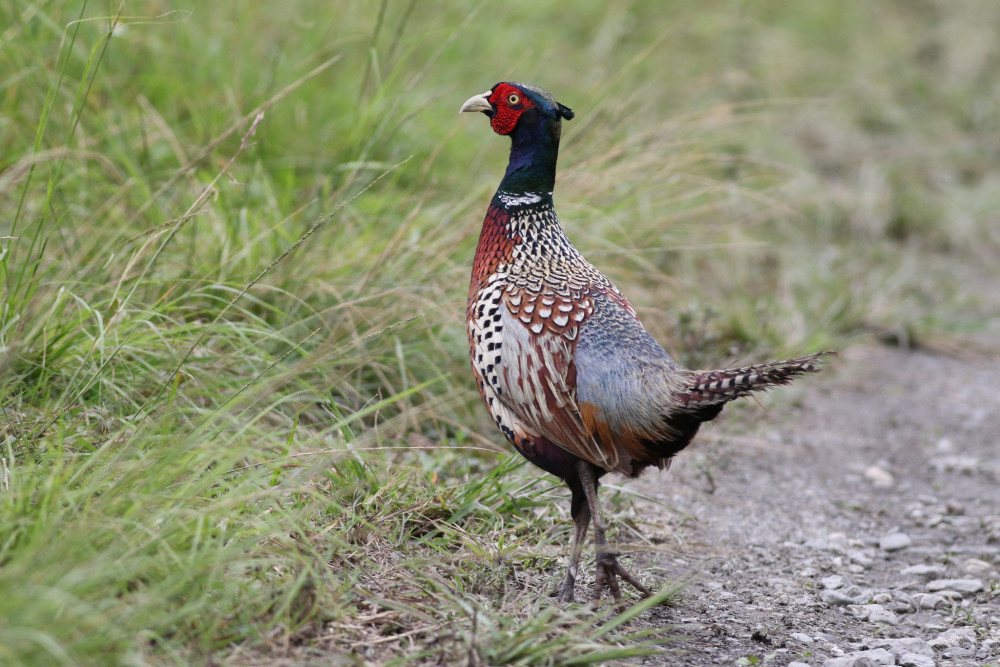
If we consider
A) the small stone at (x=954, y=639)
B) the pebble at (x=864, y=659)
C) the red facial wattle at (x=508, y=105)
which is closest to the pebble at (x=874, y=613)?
the small stone at (x=954, y=639)

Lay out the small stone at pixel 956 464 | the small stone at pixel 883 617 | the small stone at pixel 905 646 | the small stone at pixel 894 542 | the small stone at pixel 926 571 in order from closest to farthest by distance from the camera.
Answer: the small stone at pixel 905 646, the small stone at pixel 883 617, the small stone at pixel 926 571, the small stone at pixel 894 542, the small stone at pixel 956 464

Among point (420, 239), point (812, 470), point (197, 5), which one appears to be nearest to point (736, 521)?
point (812, 470)

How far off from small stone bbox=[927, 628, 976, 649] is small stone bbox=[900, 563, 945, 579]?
0.42 m

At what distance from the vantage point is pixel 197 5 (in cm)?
509

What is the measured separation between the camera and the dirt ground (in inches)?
111

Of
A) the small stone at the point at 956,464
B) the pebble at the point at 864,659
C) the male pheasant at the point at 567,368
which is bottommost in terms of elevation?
the pebble at the point at 864,659

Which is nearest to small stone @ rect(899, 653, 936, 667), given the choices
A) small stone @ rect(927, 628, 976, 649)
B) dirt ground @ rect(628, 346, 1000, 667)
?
dirt ground @ rect(628, 346, 1000, 667)

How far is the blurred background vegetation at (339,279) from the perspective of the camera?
227cm

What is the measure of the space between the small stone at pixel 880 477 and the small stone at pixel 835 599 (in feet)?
3.85

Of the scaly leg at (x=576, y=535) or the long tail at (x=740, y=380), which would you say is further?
the scaly leg at (x=576, y=535)

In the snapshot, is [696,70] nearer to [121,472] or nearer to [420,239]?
[420,239]

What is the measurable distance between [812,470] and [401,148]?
91.1 inches

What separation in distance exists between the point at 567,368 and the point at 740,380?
1.65 feet

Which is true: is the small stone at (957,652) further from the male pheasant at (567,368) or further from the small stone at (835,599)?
the male pheasant at (567,368)
